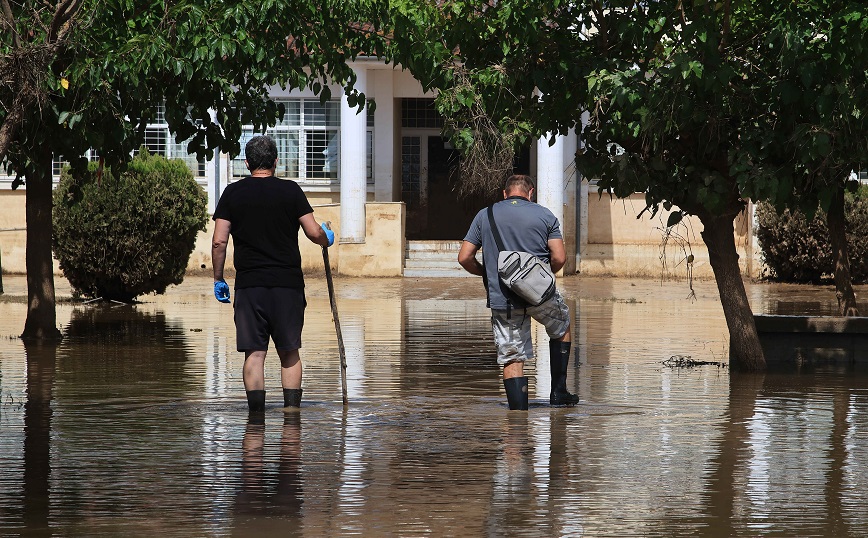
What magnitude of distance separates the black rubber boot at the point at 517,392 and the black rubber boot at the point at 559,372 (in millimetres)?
255

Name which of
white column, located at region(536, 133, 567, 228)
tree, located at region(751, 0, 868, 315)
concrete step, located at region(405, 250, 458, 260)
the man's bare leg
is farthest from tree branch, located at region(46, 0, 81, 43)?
concrete step, located at region(405, 250, 458, 260)

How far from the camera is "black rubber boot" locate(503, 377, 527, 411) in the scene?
886cm

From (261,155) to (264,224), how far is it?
45 cm

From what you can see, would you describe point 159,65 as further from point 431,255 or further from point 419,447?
point 431,255

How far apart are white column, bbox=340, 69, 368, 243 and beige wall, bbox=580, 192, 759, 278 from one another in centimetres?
428

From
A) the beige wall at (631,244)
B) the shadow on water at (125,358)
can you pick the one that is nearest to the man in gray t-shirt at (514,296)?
the shadow on water at (125,358)

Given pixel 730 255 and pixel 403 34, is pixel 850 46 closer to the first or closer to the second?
pixel 730 255

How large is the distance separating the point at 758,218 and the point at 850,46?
589 inches

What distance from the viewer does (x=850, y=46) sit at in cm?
918

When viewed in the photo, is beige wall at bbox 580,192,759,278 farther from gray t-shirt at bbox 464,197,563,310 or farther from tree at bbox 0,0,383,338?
gray t-shirt at bbox 464,197,563,310

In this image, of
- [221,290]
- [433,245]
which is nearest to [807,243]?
[433,245]

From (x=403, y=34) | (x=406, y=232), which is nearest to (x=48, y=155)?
(x=403, y=34)

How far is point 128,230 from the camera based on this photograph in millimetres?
18219

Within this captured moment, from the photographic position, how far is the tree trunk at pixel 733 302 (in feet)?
36.7
